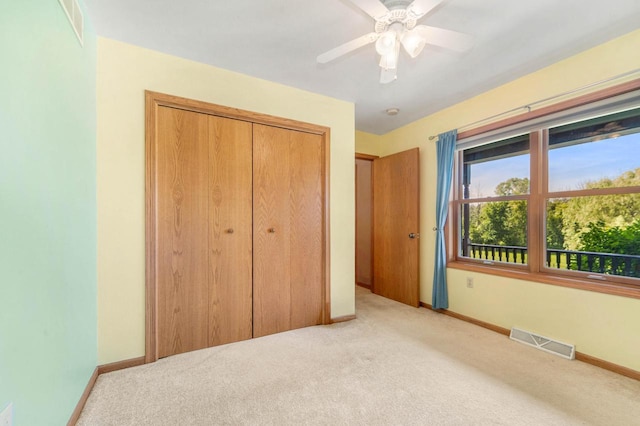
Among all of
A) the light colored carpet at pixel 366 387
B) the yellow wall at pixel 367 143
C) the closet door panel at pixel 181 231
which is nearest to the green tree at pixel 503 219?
the light colored carpet at pixel 366 387

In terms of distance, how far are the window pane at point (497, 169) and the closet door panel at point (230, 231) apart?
2521 millimetres

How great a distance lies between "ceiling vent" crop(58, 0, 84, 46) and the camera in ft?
4.42

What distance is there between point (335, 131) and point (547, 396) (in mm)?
2714

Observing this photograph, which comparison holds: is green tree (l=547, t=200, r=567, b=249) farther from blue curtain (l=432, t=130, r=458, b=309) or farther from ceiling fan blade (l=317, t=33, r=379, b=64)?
ceiling fan blade (l=317, t=33, r=379, b=64)

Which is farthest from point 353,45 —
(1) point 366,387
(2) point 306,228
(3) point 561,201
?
(3) point 561,201

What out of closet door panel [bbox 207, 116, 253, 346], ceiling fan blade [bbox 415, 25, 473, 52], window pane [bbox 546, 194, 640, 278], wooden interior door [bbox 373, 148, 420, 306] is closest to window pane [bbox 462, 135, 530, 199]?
window pane [bbox 546, 194, 640, 278]

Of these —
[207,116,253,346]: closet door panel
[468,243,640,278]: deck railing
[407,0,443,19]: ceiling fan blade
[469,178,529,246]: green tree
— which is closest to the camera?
[407,0,443,19]: ceiling fan blade

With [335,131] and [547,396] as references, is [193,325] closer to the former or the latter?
[335,131]

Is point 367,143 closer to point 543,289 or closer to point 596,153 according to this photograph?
point 596,153

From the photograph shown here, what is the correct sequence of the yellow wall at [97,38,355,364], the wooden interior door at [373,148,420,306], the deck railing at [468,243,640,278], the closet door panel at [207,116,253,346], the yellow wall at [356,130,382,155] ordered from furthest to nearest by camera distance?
the yellow wall at [356,130,382,155] < the wooden interior door at [373,148,420,306] < the closet door panel at [207,116,253,346] < the deck railing at [468,243,640,278] < the yellow wall at [97,38,355,364]

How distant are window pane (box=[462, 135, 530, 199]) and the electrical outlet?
3578 mm

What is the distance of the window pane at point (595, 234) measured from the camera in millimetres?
1962

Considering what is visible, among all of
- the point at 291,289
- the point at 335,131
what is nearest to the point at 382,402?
the point at 291,289

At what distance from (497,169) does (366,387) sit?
255 cm
